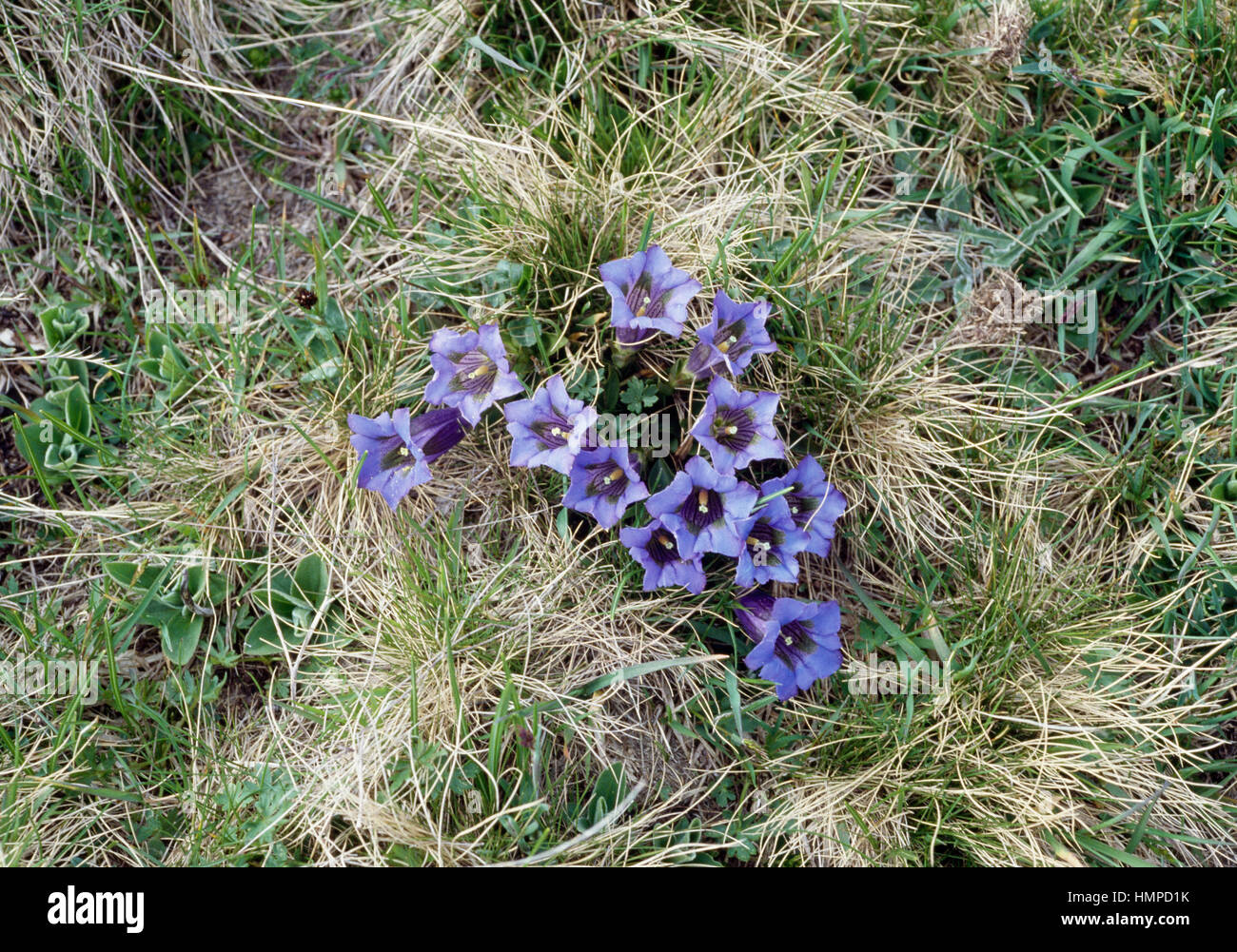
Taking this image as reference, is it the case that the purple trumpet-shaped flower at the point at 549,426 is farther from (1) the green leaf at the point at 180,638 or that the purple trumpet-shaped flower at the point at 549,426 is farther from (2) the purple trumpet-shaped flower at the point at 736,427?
(1) the green leaf at the point at 180,638

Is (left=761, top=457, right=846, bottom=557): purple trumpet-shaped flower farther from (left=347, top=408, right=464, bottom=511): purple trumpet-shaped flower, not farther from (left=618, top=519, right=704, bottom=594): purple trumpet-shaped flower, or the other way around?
(left=347, top=408, right=464, bottom=511): purple trumpet-shaped flower

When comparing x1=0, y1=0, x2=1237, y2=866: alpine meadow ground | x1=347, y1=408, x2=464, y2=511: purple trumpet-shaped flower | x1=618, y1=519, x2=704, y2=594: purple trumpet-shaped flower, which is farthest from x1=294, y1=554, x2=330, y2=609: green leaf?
x1=618, y1=519, x2=704, y2=594: purple trumpet-shaped flower

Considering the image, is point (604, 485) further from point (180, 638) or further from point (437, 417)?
point (180, 638)

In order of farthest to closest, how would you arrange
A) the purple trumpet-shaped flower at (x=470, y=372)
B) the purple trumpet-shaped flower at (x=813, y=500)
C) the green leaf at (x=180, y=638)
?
the green leaf at (x=180, y=638) → the purple trumpet-shaped flower at (x=813, y=500) → the purple trumpet-shaped flower at (x=470, y=372)

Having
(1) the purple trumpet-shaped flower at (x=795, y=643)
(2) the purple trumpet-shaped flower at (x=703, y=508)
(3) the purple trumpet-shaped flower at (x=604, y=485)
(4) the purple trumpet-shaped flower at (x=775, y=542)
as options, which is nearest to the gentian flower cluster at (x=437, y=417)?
(3) the purple trumpet-shaped flower at (x=604, y=485)

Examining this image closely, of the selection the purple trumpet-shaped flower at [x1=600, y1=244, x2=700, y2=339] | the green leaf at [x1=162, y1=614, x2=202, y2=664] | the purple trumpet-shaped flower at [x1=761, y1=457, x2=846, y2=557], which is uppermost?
the purple trumpet-shaped flower at [x1=600, y1=244, x2=700, y2=339]

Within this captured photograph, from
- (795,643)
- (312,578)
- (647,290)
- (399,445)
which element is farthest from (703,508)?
(312,578)

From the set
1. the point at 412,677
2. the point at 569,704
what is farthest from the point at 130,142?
the point at 569,704
